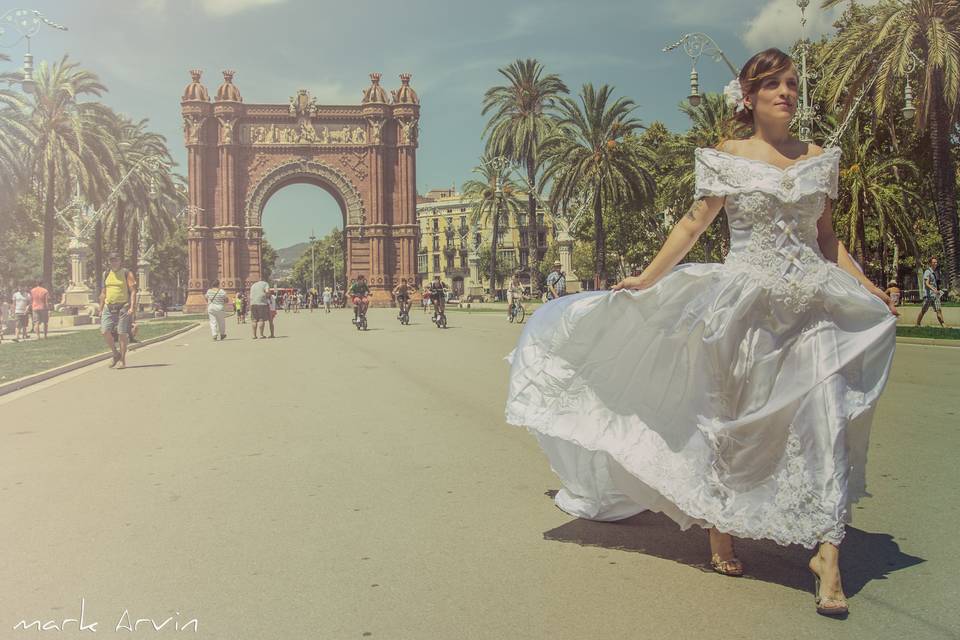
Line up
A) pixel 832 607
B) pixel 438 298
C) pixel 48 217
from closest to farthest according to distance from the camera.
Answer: pixel 832 607 → pixel 438 298 → pixel 48 217

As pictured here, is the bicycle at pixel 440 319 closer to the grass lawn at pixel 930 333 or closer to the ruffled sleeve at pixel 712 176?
the grass lawn at pixel 930 333

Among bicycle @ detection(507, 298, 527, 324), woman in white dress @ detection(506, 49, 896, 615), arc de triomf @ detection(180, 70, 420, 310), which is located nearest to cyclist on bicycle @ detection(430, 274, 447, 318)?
bicycle @ detection(507, 298, 527, 324)

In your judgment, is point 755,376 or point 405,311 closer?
point 755,376

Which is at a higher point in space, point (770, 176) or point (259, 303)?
point (770, 176)

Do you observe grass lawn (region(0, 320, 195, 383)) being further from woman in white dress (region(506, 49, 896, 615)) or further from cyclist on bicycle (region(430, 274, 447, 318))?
woman in white dress (region(506, 49, 896, 615))

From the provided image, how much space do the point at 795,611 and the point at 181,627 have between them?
229cm

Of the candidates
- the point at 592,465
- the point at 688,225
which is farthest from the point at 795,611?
the point at 688,225

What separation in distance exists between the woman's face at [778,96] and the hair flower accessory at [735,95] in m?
0.17

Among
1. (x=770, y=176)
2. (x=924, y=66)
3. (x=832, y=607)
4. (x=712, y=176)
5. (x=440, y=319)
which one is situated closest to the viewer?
(x=832, y=607)

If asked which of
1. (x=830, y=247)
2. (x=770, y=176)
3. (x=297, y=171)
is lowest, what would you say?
(x=830, y=247)

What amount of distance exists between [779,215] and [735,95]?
741 millimetres

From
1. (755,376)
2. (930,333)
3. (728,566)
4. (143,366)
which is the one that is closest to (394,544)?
(728,566)

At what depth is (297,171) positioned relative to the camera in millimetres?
70125

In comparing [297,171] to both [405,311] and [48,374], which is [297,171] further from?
[48,374]
